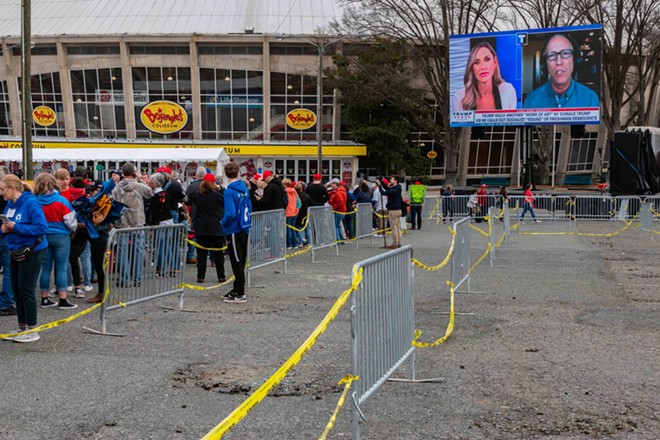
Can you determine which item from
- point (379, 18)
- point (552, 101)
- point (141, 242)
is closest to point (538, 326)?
point (141, 242)

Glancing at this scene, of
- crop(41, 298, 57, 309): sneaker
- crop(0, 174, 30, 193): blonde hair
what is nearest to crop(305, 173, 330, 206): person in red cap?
crop(41, 298, 57, 309): sneaker

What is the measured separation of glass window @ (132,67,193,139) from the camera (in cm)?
6053

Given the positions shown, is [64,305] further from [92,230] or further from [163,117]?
[163,117]

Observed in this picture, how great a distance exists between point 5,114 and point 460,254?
2301 inches

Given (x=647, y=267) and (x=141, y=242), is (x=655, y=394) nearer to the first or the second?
(x=141, y=242)

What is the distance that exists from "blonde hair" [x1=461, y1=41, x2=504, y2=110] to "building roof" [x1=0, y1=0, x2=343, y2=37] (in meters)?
25.3

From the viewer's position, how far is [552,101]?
35.6 metres

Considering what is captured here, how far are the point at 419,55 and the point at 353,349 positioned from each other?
1717 inches

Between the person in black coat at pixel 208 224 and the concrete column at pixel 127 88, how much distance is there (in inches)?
1926

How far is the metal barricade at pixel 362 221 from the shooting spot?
2019cm

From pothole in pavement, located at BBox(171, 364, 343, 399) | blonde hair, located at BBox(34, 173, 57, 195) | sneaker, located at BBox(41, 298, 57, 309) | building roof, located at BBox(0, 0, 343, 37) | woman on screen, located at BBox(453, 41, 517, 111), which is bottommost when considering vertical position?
sneaker, located at BBox(41, 298, 57, 309)

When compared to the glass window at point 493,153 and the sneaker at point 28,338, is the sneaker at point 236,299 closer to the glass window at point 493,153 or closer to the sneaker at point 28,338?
the sneaker at point 28,338

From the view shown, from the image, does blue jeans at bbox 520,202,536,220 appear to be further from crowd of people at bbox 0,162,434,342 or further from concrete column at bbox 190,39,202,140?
concrete column at bbox 190,39,202,140

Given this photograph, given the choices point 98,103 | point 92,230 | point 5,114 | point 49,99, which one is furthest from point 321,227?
point 5,114
